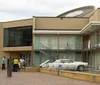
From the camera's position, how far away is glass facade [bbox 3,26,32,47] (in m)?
47.1

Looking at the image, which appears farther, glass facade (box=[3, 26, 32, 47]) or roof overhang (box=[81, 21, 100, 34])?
glass facade (box=[3, 26, 32, 47])

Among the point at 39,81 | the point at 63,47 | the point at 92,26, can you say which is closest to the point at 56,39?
the point at 63,47

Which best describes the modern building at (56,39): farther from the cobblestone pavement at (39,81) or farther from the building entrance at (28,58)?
the cobblestone pavement at (39,81)

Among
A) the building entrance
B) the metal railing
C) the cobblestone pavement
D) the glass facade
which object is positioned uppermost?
the glass facade

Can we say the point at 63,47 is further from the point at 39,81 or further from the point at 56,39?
the point at 39,81

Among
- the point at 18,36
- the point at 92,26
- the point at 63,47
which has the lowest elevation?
the point at 63,47

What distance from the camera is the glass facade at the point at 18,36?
155ft

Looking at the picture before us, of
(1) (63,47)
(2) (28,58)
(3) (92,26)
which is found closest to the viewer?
(3) (92,26)

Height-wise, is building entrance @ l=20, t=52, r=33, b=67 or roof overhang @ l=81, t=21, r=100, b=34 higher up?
roof overhang @ l=81, t=21, r=100, b=34

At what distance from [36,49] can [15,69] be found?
10615 millimetres

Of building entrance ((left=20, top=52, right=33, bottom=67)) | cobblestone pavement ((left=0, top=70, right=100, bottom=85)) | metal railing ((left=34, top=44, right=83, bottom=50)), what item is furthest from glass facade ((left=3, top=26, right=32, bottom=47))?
cobblestone pavement ((left=0, top=70, right=100, bottom=85))

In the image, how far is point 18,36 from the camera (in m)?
48.6

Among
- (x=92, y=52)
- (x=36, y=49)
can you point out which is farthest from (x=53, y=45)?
(x=92, y=52)

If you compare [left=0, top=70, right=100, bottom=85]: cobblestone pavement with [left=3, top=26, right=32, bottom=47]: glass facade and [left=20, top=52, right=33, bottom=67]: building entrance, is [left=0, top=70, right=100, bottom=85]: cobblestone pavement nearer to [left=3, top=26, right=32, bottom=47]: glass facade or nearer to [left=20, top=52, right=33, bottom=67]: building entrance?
[left=20, top=52, right=33, bottom=67]: building entrance
